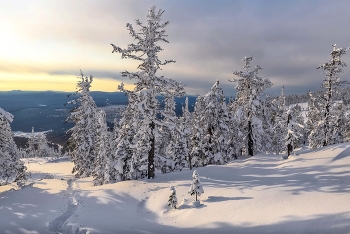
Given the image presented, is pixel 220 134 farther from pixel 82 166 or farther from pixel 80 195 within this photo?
pixel 82 166

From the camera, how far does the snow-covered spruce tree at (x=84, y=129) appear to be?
1305 inches

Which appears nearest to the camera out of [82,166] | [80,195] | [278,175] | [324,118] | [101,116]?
[278,175]

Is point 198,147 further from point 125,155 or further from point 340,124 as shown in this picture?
point 340,124

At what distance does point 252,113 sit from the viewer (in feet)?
94.6

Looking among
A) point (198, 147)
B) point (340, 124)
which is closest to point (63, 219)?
point (198, 147)

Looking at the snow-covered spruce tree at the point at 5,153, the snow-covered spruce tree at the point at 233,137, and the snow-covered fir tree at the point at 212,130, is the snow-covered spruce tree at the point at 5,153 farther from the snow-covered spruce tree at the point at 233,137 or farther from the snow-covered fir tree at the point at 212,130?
the snow-covered spruce tree at the point at 233,137

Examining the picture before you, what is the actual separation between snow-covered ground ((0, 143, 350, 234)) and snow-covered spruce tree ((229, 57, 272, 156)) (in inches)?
369

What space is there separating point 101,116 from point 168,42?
1706cm

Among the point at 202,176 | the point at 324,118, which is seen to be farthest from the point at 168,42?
the point at 324,118


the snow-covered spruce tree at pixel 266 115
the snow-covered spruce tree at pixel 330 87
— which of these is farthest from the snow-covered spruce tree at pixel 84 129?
the snow-covered spruce tree at pixel 330 87

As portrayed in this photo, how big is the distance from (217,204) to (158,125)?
9260mm

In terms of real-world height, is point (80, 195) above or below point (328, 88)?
below

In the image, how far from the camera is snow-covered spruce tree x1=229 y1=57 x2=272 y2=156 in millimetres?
28109

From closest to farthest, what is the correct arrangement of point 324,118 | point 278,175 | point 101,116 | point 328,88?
point 278,175 < point 328,88 < point 324,118 < point 101,116
